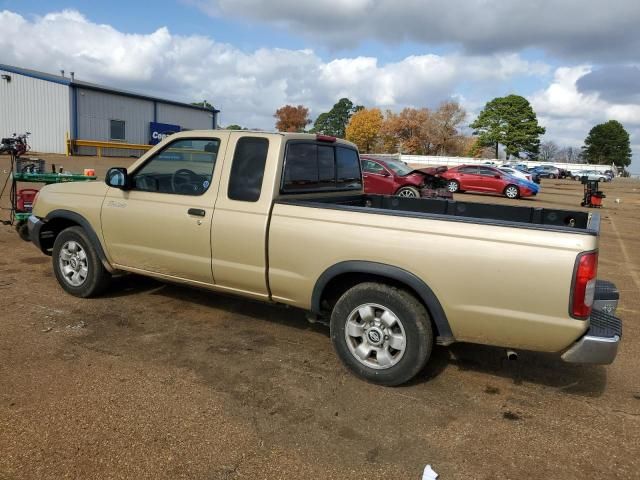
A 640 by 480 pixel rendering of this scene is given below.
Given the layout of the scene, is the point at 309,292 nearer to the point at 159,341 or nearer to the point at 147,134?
the point at 159,341

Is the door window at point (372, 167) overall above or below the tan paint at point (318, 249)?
above

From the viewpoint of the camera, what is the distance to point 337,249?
147 inches

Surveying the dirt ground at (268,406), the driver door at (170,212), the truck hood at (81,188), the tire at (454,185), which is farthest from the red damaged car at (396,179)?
the driver door at (170,212)

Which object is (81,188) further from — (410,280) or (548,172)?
(548,172)

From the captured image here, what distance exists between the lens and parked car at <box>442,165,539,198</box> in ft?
79.6

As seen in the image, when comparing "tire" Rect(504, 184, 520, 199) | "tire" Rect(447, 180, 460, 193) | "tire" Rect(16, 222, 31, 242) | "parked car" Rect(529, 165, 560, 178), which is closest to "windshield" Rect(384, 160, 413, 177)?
"tire" Rect(447, 180, 460, 193)

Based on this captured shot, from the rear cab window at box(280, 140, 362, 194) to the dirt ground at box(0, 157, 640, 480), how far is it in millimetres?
1383

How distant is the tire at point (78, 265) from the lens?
17.2 ft

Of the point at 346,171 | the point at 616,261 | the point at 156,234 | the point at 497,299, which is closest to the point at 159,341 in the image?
the point at 156,234

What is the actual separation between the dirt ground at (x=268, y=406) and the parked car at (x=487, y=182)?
→ 66.7ft

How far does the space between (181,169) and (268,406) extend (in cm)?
238

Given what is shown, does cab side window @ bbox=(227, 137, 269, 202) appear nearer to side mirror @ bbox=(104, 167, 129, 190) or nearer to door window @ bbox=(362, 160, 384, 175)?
side mirror @ bbox=(104, 167, 129, 190)

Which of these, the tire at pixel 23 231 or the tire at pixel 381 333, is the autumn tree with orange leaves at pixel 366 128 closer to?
the tire at pixel 23 231

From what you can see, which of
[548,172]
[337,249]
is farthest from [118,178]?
[548,172]
